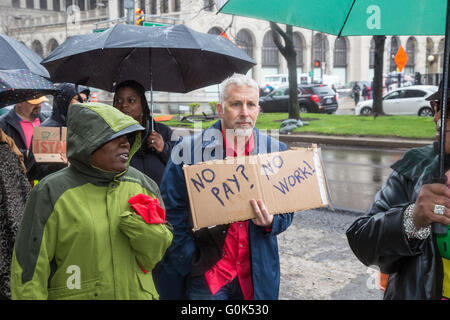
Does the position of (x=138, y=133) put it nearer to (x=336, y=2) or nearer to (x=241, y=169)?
(x=241, y=169)

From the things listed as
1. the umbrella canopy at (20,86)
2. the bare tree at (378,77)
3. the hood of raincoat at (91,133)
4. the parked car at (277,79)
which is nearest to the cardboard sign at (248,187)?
the hood of raincoat at (91,133)

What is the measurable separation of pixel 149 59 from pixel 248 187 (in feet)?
7.43

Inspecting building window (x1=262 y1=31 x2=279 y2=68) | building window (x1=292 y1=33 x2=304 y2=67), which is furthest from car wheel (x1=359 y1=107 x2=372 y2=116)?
building window (x1=292 y1=33 x2=304 y2=67)

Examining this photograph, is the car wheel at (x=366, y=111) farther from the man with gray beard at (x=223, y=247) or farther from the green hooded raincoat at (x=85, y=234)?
the green hooded raincoat at (x=85, y=234)

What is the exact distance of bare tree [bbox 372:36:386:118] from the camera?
70.3 feet

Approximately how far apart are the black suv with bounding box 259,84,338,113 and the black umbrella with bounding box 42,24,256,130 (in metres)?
22.6

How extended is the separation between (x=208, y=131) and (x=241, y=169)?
19.6 inches

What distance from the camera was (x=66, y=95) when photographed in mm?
5121

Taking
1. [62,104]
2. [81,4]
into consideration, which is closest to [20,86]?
[62,104]

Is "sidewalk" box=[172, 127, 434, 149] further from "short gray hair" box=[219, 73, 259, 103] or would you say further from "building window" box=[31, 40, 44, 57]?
"building window" box=[31, 40, 44, 57]

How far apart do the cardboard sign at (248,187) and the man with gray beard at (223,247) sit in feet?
0.56

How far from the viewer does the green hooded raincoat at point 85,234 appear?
7.47 ft
